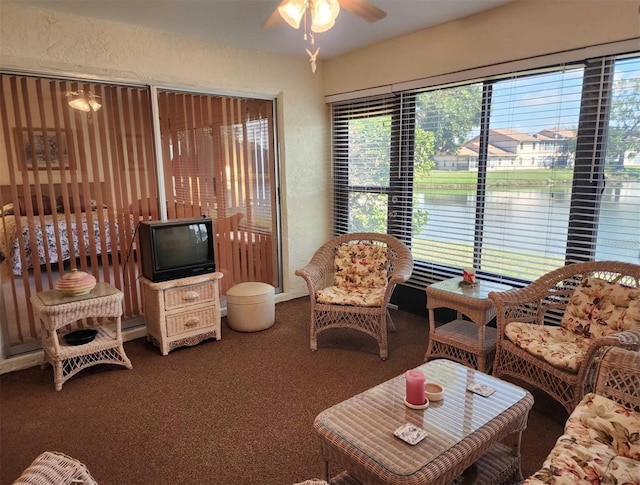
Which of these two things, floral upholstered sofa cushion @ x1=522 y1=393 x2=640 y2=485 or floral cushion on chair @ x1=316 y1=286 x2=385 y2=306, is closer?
floral upholstered sofa cushion @ x1=522 y1=393 x2=640 y2=485

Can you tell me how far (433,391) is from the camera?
189cm

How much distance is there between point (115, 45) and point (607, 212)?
3736 millimetres

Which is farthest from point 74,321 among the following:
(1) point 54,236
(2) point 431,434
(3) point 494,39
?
(3) point 494,39

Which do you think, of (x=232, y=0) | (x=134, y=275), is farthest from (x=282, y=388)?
(x=232, y=0)

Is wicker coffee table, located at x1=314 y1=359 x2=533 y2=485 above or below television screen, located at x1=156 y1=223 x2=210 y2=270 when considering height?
below

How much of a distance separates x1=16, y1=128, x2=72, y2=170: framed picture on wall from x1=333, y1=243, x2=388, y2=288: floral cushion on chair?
7.55 ft

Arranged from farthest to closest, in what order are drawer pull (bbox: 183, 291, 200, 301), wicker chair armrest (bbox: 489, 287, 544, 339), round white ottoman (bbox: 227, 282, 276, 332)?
round white ottoman (bbox: 227, 282, 276, 332) < drawer pull (bbox: 183, 291, 200, 301) < wicker chair armrest (bbox: 489, 287, 544, 339)

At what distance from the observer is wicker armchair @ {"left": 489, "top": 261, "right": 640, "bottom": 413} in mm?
2170

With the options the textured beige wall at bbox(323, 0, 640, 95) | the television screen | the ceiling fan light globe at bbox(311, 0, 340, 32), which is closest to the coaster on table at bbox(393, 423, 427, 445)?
the ceiling fan light globe at bbox(311, 0, 340, 32)

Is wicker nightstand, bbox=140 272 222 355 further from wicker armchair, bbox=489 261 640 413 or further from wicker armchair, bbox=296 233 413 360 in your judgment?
wicker armchair, bbox=489 261 640 413

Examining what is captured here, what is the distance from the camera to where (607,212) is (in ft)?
8.95

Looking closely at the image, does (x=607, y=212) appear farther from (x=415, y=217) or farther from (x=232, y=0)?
(x=232, y=0)

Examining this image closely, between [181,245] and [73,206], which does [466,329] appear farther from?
[73,206]

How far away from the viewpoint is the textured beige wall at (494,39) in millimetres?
2594
